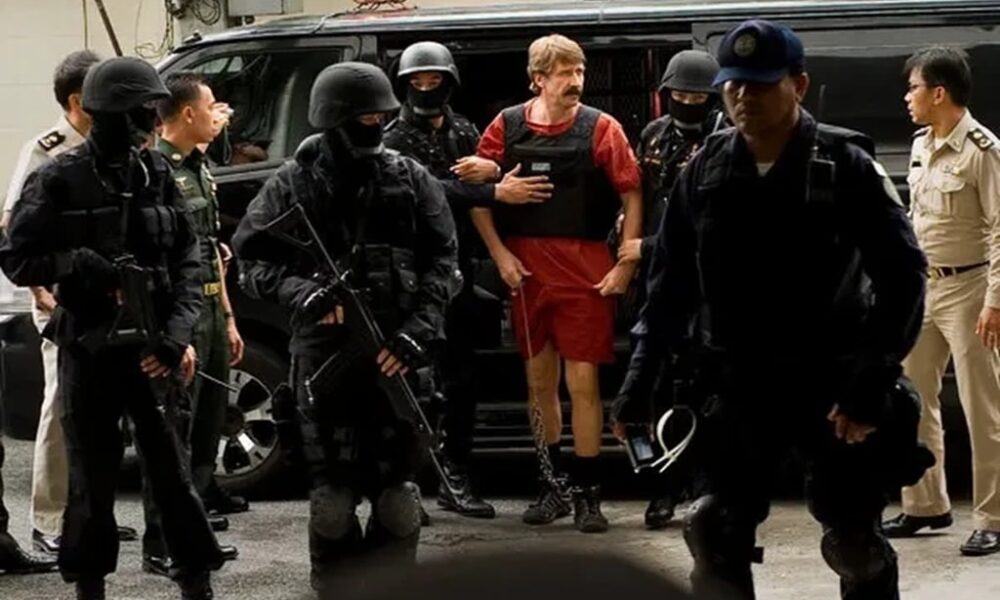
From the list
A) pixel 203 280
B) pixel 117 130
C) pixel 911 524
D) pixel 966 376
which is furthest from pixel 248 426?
pixel 966 376

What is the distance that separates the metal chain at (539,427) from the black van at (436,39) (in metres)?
0.17

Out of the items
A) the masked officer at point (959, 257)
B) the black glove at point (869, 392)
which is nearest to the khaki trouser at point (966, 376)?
the masked officer at point (959, 257)

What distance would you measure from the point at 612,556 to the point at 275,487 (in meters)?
7.65

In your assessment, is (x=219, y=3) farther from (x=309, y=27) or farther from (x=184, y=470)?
(x=184, y=470)

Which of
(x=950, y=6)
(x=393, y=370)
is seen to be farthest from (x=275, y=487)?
(x=950, y=6)

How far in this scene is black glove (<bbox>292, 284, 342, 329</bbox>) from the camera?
6.15 m

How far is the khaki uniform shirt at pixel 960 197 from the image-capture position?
7426mm

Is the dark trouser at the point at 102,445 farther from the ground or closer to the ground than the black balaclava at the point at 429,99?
closer to the ground

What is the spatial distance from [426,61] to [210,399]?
64.2 inches

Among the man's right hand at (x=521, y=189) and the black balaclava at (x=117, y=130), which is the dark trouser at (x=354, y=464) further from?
the man's right hand at (x=521, y=189)

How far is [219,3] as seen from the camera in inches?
545

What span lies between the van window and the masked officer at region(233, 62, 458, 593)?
2.40 meters

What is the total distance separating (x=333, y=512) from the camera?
6.12 metres

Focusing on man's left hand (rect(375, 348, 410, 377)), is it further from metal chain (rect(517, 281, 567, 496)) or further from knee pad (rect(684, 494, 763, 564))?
metal chain (rect(517, 281, 567, 496))
